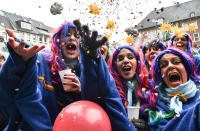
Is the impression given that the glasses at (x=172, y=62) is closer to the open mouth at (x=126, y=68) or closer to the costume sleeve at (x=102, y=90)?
the open mouth at (x=126, y=68)

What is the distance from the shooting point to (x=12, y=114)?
1692 millimetres

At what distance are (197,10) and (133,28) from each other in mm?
36698

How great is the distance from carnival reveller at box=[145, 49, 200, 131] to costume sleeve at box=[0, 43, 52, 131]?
1.33 metres

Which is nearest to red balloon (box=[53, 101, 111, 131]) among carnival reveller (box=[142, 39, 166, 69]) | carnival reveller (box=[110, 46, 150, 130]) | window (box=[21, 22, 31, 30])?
carnival reveller (box=[110, 46, 150, 130])

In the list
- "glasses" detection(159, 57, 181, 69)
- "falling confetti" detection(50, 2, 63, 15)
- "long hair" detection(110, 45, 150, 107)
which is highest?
"falling confetti" detection(50, 2, 63, 15)

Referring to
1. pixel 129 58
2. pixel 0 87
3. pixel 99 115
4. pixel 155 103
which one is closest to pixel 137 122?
pixel 155 103

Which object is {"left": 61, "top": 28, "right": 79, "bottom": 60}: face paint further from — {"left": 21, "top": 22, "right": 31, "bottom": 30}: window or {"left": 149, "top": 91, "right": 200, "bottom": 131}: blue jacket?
{"left": 21, "top": 22, "right": 31, "bottom": 30}: window

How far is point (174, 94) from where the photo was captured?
2.12 meters

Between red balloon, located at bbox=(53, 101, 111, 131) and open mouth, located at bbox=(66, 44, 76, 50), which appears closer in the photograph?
red balloon, located at bbox=(53, 101, 111, 131)

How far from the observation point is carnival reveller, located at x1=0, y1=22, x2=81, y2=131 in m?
1.51

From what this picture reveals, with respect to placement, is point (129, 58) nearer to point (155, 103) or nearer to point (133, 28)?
point (155, 103)

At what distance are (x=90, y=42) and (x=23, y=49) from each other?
24.0 inches

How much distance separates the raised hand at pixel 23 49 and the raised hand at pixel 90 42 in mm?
406

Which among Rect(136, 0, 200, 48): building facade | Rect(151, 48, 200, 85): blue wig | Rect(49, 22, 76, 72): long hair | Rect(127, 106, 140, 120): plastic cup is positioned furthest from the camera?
Rect(136, 0, 200, 48): building facade
